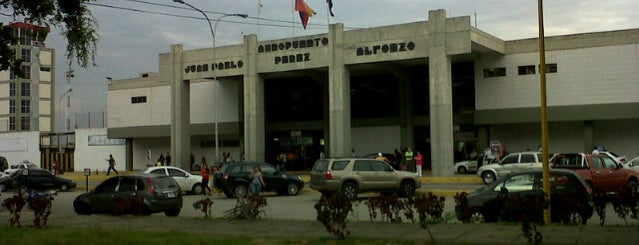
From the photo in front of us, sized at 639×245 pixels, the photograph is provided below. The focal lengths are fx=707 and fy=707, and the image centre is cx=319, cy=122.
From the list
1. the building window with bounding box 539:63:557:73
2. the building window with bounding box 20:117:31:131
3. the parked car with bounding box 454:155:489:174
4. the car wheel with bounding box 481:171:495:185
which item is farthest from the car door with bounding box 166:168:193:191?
the building window with bounding box 20:117:31:131

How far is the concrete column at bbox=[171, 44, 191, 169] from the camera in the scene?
51062 mm

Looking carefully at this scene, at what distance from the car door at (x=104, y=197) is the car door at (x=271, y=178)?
1027 centimetres

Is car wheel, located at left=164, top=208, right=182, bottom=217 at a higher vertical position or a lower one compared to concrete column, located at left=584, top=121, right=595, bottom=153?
lower

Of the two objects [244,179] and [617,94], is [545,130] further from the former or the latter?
[617,94]

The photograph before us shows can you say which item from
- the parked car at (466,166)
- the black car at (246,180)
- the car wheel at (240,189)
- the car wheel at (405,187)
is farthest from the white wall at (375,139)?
the car wheel at (405,187)

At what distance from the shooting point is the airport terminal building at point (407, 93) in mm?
41281

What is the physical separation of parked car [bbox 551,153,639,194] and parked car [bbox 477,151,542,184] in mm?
6020

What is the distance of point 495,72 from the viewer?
4541 cm

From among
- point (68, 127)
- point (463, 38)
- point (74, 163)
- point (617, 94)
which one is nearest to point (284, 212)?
point (463, 38)

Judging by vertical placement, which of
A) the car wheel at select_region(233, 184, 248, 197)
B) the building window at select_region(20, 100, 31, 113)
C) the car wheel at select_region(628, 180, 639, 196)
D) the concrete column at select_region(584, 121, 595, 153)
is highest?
the building window at select_region(20, 100, 31, 113)

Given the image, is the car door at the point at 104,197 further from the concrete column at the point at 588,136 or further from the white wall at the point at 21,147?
the white wall at the point at 21,147

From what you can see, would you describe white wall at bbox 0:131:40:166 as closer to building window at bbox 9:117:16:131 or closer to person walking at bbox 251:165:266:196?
building window at bbox 9:117:16:131

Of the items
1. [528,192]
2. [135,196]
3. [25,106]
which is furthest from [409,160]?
[25,106]

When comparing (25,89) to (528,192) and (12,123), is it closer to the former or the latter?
(12,123)
